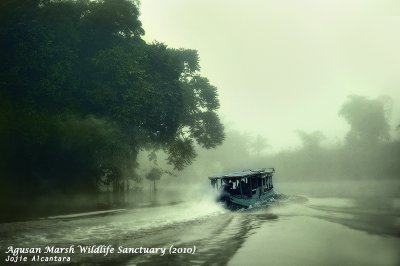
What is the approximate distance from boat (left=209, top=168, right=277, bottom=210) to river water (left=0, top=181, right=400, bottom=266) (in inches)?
158

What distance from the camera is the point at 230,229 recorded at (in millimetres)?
18594

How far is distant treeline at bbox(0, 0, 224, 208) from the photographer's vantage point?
27281 mm

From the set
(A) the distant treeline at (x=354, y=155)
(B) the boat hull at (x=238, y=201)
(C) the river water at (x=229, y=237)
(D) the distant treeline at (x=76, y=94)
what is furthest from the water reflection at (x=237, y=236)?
(A) the distant treeline at (x=354, y=155)

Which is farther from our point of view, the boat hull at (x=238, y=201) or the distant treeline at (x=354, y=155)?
the distant treeline at (x=354, y=155)

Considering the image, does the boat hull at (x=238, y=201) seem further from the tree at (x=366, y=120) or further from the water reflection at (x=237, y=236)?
the tree at (x=366, y=120)

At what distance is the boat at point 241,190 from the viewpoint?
28.5m

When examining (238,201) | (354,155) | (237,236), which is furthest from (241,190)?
(354,155)

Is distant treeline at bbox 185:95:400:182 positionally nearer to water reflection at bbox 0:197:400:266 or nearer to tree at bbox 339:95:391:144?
tree at bbox 339:95:391:144

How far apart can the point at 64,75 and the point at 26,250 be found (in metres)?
20.3

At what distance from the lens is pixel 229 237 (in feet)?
52.5

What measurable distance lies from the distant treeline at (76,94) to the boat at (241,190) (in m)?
9.12

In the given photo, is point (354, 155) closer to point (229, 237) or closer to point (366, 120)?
point (366, 120)

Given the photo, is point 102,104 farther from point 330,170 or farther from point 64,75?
point 330,170

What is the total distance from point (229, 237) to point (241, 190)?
14297 millimetres
